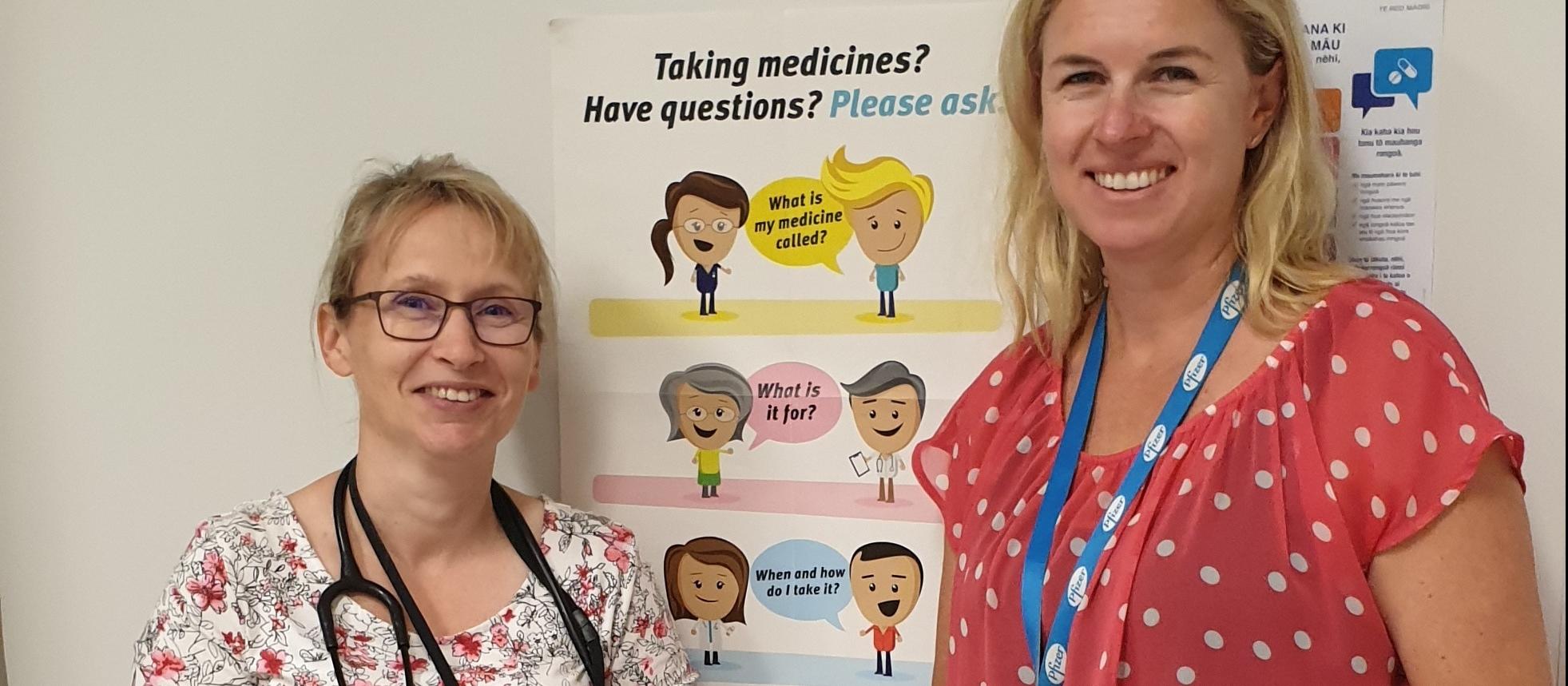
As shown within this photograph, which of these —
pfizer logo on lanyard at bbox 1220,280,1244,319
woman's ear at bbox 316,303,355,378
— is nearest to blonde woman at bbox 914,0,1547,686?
pfizer logo on lanyard at bbox 1220,280,1244,319

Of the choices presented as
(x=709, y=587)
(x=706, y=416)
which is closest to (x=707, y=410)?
(x=706, y=416)

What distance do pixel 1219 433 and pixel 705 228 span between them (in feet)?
2.43

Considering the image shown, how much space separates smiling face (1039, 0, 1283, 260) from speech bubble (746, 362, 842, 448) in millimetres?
486

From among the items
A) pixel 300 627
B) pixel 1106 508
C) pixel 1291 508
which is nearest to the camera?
pixel 1291 508

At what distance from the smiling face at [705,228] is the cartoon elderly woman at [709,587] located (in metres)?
0.39

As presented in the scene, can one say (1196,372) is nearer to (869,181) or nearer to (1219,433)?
(1219,433)

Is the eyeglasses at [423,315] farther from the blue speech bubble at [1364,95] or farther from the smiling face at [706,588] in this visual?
the blue speech bubble at [1364,95]

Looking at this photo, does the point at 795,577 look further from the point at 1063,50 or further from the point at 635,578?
the point at 1063,50

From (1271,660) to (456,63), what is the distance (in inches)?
49.1

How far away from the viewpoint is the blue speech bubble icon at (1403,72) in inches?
54.1

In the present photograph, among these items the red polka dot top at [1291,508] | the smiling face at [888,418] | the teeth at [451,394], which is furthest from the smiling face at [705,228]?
the red polka dot top at [1291,508]

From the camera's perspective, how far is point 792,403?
1.56 m

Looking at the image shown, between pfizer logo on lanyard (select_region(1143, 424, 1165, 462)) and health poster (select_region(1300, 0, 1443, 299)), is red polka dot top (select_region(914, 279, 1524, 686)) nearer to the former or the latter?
pfizer logo on lanyard (select_region(1143, 424, 1165, 462))

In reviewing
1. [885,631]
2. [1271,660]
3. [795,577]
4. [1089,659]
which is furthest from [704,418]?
[1271,660]
